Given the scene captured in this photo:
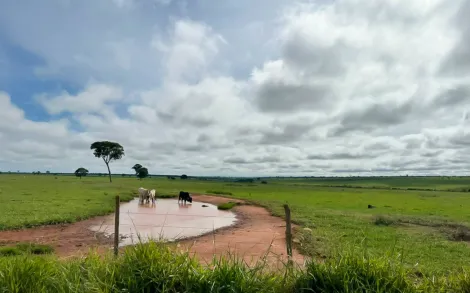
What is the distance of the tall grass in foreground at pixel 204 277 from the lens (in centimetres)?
482

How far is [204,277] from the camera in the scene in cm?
493

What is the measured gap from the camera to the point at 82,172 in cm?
10931

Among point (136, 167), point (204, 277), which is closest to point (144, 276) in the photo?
point (204, 277)

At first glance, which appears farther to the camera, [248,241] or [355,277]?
[248,241]

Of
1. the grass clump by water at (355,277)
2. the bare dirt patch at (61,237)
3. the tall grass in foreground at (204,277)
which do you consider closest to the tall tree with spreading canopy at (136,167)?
the bare dirt patch at (61,237)

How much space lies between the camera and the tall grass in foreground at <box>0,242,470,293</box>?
4824 mm

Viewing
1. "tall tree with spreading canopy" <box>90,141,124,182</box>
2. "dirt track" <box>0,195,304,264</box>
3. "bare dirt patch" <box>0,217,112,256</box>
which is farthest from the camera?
"tall tree with spreading canopy" <box>90,141,124,182</box>

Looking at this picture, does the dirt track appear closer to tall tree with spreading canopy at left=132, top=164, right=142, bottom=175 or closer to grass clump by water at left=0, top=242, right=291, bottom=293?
grass clump by water at left=0, top=242, right=291, bottom=293

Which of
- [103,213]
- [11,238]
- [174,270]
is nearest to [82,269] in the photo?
[174,270]

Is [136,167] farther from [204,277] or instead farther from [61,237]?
[204,277]

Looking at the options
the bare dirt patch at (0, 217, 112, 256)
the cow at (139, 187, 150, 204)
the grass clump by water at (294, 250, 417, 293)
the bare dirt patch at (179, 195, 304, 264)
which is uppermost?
the cow at (139, 187, 150, 204)

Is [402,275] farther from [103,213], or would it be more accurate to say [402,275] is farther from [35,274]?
[103,213]

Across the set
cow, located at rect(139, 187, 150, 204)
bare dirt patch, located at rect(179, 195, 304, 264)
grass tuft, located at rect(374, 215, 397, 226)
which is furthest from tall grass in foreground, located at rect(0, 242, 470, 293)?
cow, located at rect(139, 187, 150, 204)

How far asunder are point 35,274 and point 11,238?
10.1 metres
